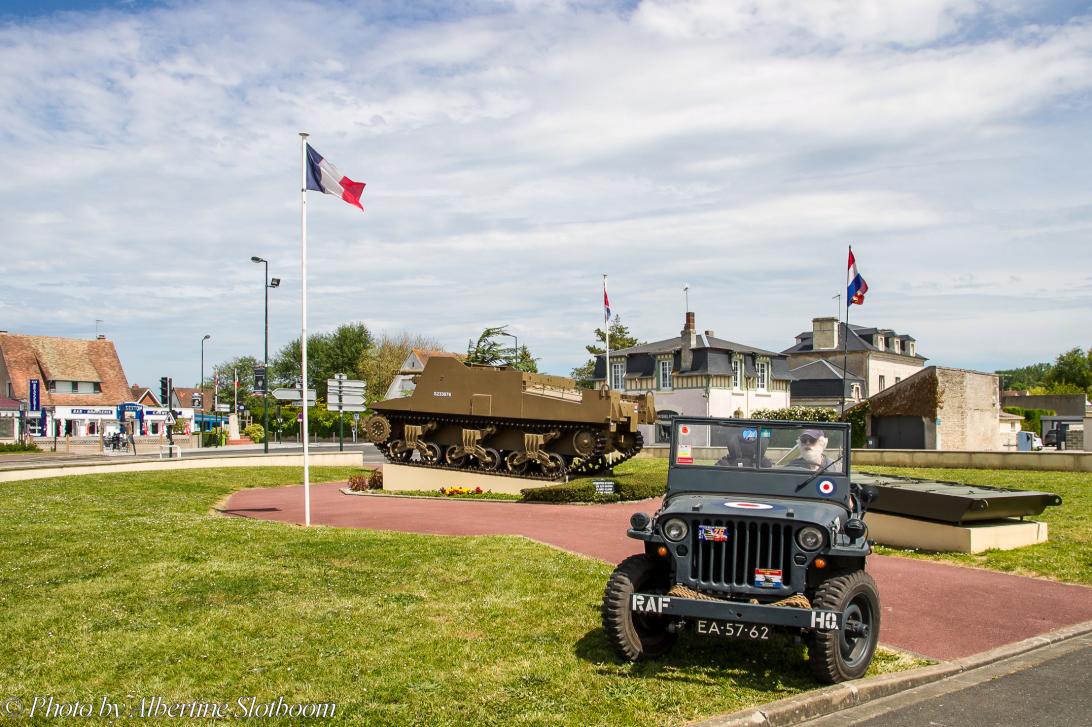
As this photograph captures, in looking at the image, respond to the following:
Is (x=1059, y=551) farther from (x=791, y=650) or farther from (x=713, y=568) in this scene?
(x=713, y=568)

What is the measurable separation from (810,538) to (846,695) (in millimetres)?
1151

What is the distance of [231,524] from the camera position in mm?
15594

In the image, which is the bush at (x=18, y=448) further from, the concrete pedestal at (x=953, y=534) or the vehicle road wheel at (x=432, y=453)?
the concrete pedestal at (x=953, y=534)

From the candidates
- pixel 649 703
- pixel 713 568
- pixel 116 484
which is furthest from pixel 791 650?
pixel 116 484

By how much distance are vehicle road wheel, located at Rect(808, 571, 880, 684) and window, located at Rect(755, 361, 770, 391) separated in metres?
51.9

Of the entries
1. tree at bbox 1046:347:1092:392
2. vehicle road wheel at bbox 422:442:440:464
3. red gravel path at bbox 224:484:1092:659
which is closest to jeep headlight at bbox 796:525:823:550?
red gravel path at bbox 224:484:1092:659

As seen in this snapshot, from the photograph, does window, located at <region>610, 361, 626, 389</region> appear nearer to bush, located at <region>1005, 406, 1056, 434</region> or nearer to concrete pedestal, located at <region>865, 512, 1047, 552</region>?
bush, located at <region>1005, 406, 1056, 434</region>

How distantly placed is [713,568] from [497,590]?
3615mm

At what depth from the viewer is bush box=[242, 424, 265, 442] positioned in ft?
225

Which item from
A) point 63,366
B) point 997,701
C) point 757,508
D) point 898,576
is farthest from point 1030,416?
point 63,366

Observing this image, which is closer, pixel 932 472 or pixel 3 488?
pixel 3 488

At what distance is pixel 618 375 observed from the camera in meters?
60.5

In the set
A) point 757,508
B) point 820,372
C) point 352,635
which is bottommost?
point 352,635

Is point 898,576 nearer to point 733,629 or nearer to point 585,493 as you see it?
point 733,629
